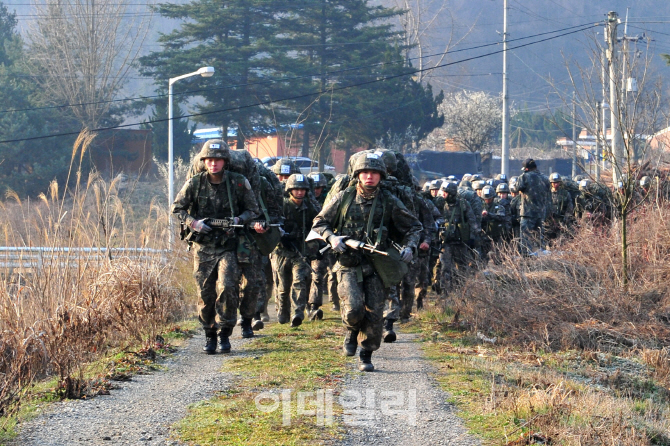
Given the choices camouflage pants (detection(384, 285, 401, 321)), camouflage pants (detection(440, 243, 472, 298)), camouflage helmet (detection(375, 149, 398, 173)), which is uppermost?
camouflage helmet (detection(375, 149, 398, 173))

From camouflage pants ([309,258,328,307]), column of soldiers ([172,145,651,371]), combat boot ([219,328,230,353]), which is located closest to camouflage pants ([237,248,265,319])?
column of soldiers ([172,145,651,371])

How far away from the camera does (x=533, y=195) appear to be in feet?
56.5

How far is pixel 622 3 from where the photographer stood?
125000 mm

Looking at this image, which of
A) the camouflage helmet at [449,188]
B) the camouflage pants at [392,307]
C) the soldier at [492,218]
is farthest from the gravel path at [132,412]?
the soldier at [492,218]

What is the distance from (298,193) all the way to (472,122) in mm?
50073

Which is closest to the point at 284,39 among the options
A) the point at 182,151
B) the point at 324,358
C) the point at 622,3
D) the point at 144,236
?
the point at 182,151

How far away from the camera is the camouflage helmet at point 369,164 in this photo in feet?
26.4

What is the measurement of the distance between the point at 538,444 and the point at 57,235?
5.18 meters

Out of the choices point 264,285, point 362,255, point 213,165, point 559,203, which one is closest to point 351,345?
point 362,255

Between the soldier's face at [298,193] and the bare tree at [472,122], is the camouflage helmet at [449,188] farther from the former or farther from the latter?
the bare tree at [472,122]

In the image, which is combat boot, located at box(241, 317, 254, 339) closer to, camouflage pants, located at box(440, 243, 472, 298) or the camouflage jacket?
camouflage pants, located at box(440, 243, 472, 298)

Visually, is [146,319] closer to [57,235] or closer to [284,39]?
[57,235]

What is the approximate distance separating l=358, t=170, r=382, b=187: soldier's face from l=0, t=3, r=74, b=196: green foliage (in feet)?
94.0

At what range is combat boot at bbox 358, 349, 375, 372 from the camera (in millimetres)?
8086
